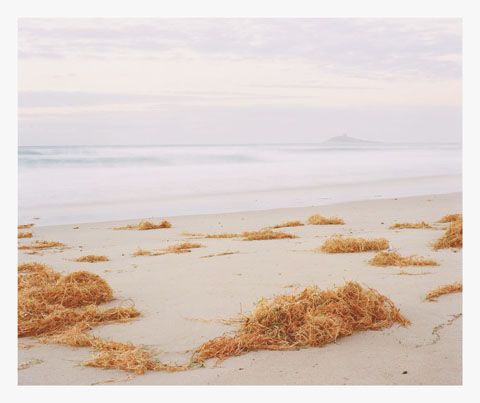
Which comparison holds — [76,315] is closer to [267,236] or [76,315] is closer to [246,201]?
[267,236]

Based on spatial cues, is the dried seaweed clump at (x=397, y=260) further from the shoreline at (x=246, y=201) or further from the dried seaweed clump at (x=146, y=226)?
the shoreline at (x=246, y=201)

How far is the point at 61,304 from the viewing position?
14.1 ft

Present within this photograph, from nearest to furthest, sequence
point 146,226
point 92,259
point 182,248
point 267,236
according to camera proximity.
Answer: point 92,259 → point 182,248 → point 267,236 → point 146,226

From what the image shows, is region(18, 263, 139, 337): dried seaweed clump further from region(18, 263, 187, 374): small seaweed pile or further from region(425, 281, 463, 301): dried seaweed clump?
region(425, 281, 463, 301): dried seaweed clump

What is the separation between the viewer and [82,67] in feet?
21.6

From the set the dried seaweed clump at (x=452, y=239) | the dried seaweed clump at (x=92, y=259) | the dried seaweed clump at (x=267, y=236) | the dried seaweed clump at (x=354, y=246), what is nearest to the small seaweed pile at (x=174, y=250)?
the dried seaweed clump at (x=92, y=259)

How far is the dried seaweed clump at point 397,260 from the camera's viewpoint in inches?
213

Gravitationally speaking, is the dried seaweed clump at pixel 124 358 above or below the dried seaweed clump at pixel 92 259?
below

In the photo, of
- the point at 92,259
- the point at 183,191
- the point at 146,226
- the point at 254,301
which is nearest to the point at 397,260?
the point at 254,301

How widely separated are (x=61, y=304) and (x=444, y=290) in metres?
3.28

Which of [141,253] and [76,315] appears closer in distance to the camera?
[76,315]

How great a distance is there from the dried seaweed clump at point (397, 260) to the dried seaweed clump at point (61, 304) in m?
2.73

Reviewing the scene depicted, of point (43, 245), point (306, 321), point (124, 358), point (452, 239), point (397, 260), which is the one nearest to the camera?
point (124, 358)

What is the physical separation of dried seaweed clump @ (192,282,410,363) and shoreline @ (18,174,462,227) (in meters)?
8.24
